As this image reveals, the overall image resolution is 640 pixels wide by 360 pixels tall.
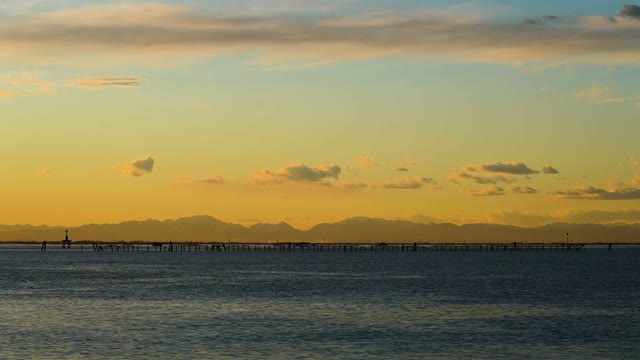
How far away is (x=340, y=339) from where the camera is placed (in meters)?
67.4

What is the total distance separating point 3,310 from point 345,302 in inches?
1218

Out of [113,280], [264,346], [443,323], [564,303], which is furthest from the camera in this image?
[113,280]

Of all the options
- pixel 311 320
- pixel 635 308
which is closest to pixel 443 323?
pixel 311 320

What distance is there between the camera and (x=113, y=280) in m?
150

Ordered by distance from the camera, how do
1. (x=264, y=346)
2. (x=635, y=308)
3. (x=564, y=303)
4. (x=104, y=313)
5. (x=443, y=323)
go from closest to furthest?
(x=264, y=346)
(x=443, y=323)
(x=104, y=313)
(x=635, y=308)
(x=564, y=303)

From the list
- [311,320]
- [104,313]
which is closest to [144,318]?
[104,313]

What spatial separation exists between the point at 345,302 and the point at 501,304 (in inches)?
572

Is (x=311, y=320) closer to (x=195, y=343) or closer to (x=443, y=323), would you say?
(x=443, y=323)

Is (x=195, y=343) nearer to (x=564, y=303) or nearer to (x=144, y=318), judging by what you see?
(x=144, y=318)

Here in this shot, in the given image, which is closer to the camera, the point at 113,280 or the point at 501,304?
the point at 501,304

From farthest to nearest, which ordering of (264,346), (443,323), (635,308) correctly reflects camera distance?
(635,308) < (443,323) < (264,346)

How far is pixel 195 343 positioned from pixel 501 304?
1610 inches

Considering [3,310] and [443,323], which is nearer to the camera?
[443,323]

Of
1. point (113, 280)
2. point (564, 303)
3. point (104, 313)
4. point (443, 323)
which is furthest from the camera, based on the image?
point (113, 280)
